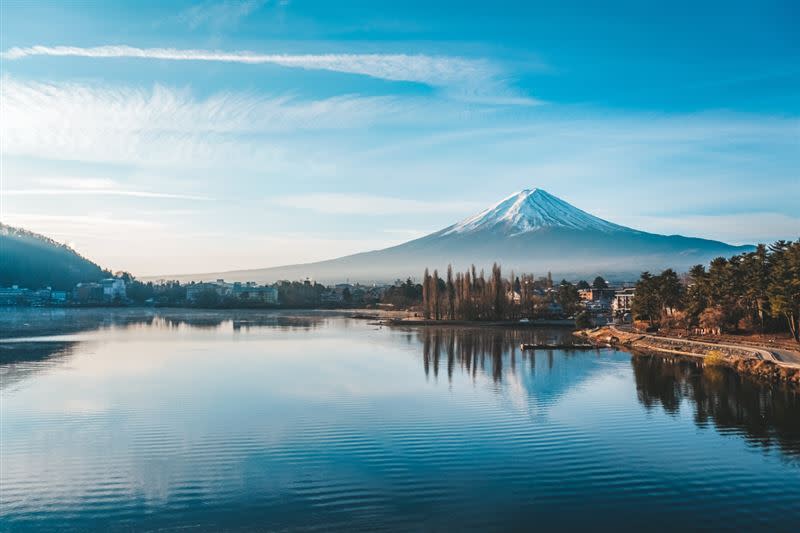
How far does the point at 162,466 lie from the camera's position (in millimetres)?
9898

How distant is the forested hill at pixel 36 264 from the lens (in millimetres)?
105188

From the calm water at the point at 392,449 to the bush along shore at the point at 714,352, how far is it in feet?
3.62

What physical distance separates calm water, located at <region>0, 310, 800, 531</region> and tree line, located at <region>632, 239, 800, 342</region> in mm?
4857

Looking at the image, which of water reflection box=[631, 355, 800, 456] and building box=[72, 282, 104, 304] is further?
building box=[72, 282, 104, 304]

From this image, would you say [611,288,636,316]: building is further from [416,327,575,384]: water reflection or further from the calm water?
the calm water

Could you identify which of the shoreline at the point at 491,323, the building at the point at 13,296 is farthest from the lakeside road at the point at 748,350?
the building at the point at 13,296

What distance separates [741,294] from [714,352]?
5.13 metres

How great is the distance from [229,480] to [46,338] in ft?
96.0

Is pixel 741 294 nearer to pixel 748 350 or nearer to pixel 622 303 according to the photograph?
pixel 748 350

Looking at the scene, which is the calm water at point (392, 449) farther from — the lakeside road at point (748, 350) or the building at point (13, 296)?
the building at point (13, 296)

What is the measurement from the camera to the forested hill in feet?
345

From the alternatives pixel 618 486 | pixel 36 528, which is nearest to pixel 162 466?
pixel 36 528

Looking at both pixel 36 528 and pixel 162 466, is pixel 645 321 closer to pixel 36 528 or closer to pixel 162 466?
pixel 162 466

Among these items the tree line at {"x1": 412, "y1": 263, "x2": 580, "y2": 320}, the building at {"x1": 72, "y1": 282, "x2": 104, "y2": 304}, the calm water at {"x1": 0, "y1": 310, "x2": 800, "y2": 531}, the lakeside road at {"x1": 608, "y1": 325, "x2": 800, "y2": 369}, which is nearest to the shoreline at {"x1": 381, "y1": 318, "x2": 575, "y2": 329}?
the tree line at {"x1": 412, "y1": 263, "x2": 580, "y2": 320}
